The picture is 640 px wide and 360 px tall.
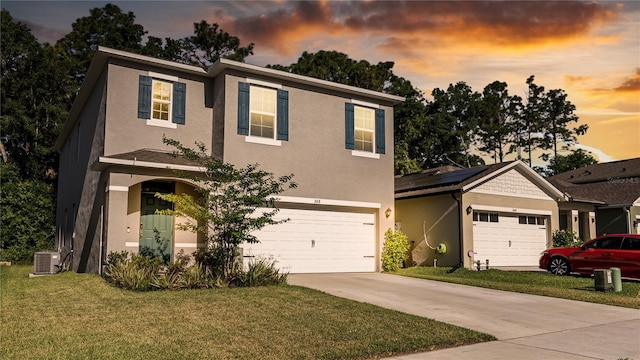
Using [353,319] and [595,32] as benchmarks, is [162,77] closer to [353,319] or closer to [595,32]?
[353,319]

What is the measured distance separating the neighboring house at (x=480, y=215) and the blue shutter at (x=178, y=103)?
390 inches

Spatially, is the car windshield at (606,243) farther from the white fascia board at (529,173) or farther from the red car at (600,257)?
the white fascia board at (529,173)

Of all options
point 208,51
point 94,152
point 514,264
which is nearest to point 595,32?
point 514,264

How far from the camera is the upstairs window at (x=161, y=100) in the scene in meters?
16.1

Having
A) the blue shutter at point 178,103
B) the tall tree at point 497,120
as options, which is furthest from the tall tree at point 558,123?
the blue shutter at point 178,103

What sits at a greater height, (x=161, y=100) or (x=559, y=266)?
(x=161, y=100)

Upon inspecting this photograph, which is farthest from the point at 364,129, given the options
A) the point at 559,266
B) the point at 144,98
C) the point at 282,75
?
the point at 559,266

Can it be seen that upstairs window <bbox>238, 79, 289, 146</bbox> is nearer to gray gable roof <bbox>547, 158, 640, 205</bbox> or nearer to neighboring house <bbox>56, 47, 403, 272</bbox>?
neighboring house <bbox>56, 47, 403, 272</bbox>

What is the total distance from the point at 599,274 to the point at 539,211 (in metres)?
9.20

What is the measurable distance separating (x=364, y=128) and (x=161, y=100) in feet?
24.4

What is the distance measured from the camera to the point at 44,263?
16594mm

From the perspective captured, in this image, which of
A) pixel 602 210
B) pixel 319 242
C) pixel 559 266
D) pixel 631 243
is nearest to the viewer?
pixel 631 243

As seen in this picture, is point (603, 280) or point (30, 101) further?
point (30, 101)

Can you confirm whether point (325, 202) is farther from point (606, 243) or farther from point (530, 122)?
point (530, 122)
